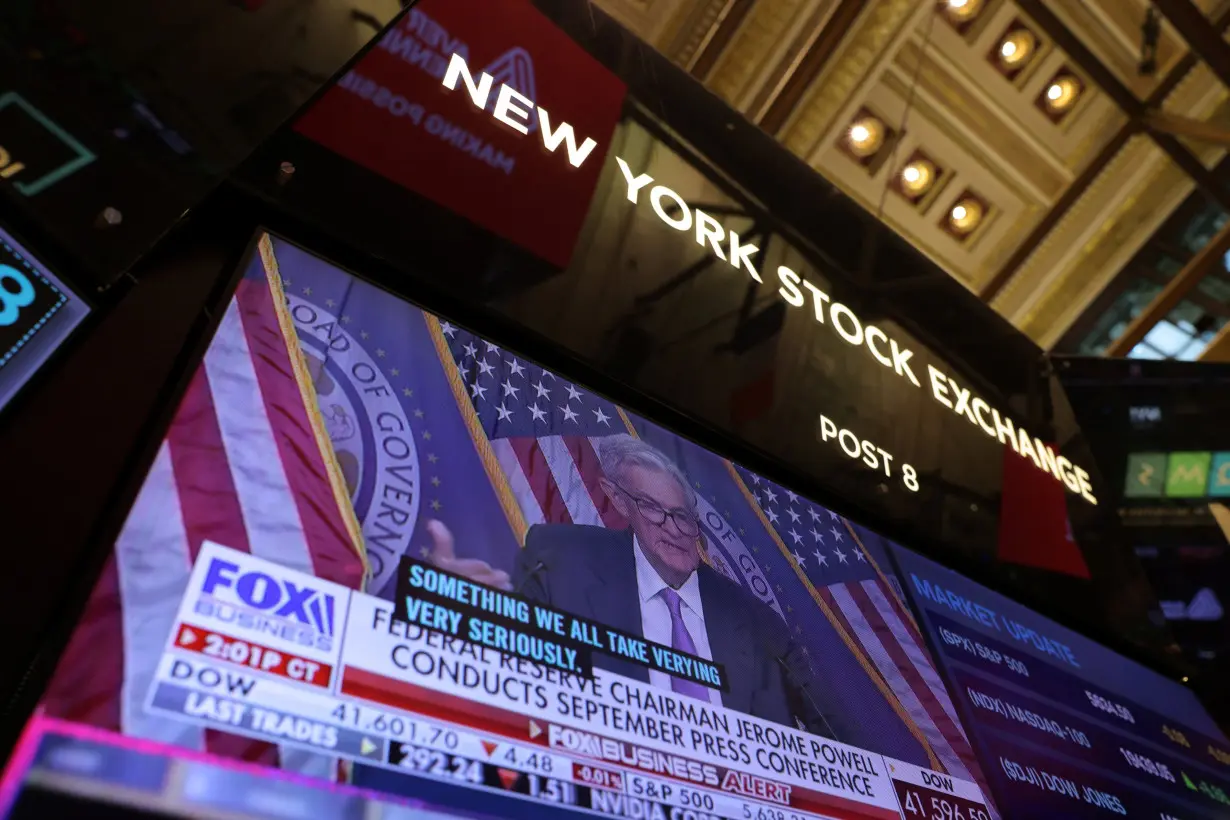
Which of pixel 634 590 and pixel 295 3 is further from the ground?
pixel 295 3

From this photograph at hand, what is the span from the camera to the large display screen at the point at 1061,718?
115 inches

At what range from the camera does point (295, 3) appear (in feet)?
→ 7.54

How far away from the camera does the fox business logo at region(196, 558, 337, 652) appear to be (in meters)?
1.51

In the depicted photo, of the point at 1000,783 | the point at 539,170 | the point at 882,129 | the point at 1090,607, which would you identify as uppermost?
the point at 882,129

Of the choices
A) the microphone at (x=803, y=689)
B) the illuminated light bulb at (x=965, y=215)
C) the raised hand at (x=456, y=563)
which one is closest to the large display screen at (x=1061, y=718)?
the microphone at (x=803, y=689)

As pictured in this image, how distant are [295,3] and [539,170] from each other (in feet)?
2.84

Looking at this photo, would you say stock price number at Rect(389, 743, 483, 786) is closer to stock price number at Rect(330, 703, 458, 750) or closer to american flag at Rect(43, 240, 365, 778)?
stock price number at Rect(330, 703, 458, 750)

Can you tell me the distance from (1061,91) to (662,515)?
744cm

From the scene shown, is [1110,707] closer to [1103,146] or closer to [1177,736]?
[1177,736]

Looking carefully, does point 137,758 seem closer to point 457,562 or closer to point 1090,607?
point 457,562

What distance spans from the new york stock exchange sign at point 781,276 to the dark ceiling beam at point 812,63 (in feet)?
11.6

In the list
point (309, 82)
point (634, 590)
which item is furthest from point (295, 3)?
point (634, 590)

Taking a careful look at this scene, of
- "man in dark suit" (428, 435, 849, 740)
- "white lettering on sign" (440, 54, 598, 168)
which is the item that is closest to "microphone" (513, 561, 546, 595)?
"man in dark suit" (428, 435, 849, 740)

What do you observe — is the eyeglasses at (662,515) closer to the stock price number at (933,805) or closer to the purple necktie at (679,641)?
the purple necktie at (679,641)
